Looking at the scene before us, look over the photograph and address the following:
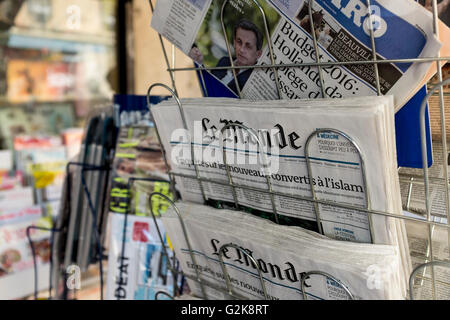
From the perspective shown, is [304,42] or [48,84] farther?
[48,84]

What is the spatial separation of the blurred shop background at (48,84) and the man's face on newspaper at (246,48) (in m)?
0.65

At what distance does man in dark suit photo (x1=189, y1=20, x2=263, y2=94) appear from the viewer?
429 millimetres

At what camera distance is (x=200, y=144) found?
0.46 meters

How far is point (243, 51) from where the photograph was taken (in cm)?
44

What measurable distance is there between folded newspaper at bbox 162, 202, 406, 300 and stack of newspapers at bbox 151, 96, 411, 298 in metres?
0.01

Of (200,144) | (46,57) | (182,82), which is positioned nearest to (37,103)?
(46,57)

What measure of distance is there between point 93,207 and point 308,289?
0.53 metres

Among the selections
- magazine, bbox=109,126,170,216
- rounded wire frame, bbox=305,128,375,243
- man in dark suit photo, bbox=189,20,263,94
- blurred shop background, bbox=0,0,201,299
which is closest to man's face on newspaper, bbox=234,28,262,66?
man in dark suit photo, bbox=189,20,263,94

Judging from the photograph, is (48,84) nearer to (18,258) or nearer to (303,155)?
(18,258)

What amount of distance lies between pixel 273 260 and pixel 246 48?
226 mm

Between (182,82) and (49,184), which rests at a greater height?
(182,82)

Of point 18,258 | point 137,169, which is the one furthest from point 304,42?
point 18,258

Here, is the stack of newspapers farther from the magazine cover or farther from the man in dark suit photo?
the magazine cover

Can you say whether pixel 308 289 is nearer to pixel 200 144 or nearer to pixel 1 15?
pixel 200 144
